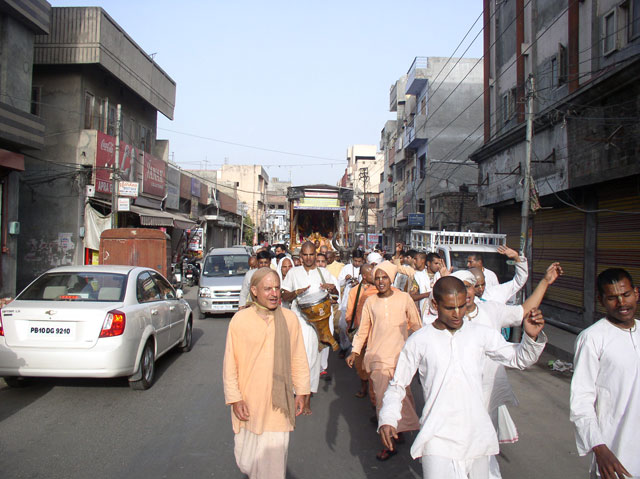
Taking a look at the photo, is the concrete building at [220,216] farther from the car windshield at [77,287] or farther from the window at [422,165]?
the car windshield at [77,287]

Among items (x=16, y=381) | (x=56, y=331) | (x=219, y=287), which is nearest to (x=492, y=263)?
(x=219, y=287)

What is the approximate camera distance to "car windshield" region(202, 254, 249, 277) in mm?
14212

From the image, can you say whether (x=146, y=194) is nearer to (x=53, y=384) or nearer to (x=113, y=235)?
(x=113, y=235)

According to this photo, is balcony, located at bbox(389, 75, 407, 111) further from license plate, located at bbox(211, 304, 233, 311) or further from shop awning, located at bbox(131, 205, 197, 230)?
license plate, located at bbox(211, 304, 233, 311)

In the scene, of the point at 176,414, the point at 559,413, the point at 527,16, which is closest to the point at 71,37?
the point at 527,16

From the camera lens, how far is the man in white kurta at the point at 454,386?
286 cm

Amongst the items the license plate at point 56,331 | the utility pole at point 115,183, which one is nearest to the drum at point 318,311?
the license plate at point 56,331

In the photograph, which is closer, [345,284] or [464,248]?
[345,284]

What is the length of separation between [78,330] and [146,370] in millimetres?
1101

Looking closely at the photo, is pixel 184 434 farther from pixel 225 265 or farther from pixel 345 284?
pixel 225 265

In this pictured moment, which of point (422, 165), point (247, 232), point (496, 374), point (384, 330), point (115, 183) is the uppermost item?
point (422, 165)

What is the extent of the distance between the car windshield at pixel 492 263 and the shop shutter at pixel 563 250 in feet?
5.16

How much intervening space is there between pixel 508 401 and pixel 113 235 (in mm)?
15108

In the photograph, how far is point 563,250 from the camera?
13.8 metres
